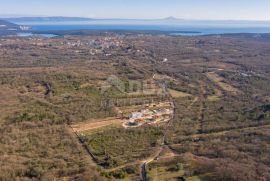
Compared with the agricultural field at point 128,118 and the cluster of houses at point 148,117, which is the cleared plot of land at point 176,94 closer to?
the agricultural field at point 128,118

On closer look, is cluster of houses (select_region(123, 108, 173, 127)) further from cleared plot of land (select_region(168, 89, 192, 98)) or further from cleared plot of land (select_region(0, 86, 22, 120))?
cleared plot of land (select_region(0, 86, 22, 120))

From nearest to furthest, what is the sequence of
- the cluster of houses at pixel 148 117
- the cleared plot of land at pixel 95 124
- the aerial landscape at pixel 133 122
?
the aerial landscape at pixel 133 122, the cleared plot of land at pixel 95 124, the cluster of houses at pixel 148 117

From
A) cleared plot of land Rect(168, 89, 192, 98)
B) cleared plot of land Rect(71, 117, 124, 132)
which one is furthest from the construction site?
cleared plot of land Rect(168, 89, 192, 98)

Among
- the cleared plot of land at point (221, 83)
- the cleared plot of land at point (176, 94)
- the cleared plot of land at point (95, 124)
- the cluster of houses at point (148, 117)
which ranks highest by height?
the cleared plot of land at point (221, 83)

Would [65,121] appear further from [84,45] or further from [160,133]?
[84,45]

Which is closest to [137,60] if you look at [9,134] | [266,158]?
[9,134]

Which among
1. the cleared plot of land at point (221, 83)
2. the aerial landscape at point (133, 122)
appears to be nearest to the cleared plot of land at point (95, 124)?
the aerial landscape at point (133, 122)

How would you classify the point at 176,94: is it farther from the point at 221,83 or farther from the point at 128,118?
the point at 128,118
